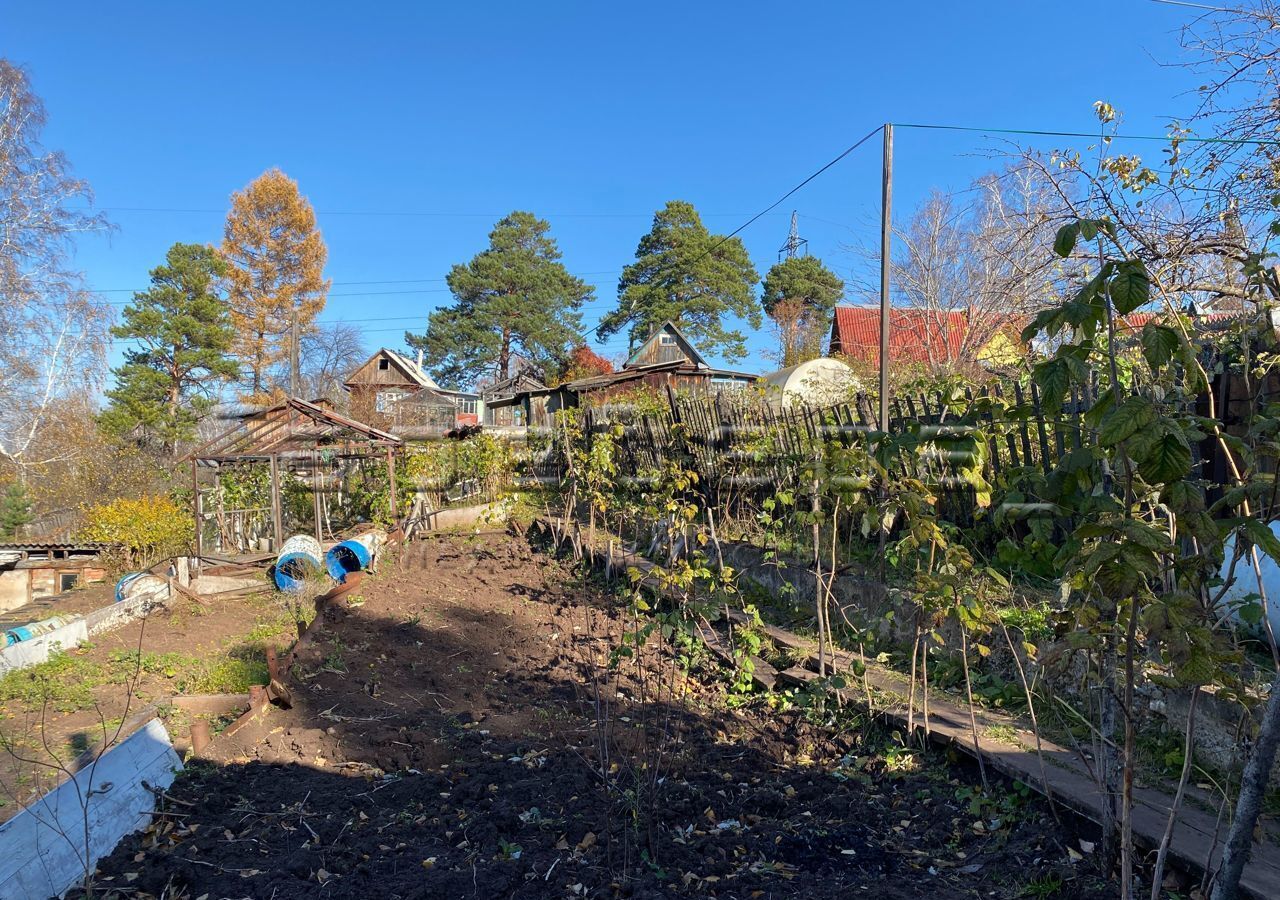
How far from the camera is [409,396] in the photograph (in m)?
35.9

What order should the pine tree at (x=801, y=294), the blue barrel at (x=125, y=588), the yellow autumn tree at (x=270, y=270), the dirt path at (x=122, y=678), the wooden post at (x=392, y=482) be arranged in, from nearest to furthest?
the dirt path at (x=122, y=678) → the blue barrel at (x=125, y=588) → the wooden post at (x=392, y=482) → the yellow autumn tree at (x=270, y=270) → the pine tree at (x=801, y=294)

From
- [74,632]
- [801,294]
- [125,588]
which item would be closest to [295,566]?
[125,588]

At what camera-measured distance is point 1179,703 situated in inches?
125

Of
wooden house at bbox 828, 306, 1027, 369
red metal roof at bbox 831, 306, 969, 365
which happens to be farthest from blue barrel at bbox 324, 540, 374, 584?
red metal roof at bbox 831, 306, 969, 365

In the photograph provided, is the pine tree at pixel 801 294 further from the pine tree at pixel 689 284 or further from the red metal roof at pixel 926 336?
the red metal roof at pixel 926 336

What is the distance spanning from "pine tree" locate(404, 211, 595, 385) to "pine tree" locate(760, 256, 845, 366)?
10651 millimetres

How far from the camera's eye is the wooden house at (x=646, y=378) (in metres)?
24.4

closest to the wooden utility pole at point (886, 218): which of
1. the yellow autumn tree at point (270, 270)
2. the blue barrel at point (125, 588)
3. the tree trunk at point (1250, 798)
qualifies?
the tree trunk at point (1250, 798)

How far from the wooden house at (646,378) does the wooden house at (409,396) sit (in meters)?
4.89

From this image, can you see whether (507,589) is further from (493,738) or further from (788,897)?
(788,897)

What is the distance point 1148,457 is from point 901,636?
12.2 feet

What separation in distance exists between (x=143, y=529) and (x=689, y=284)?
28.0 meters

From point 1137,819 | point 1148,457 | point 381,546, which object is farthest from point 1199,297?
point 381,546

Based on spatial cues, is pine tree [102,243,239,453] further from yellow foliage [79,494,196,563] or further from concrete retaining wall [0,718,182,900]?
concrete retaining wall [0,718,182,900]
